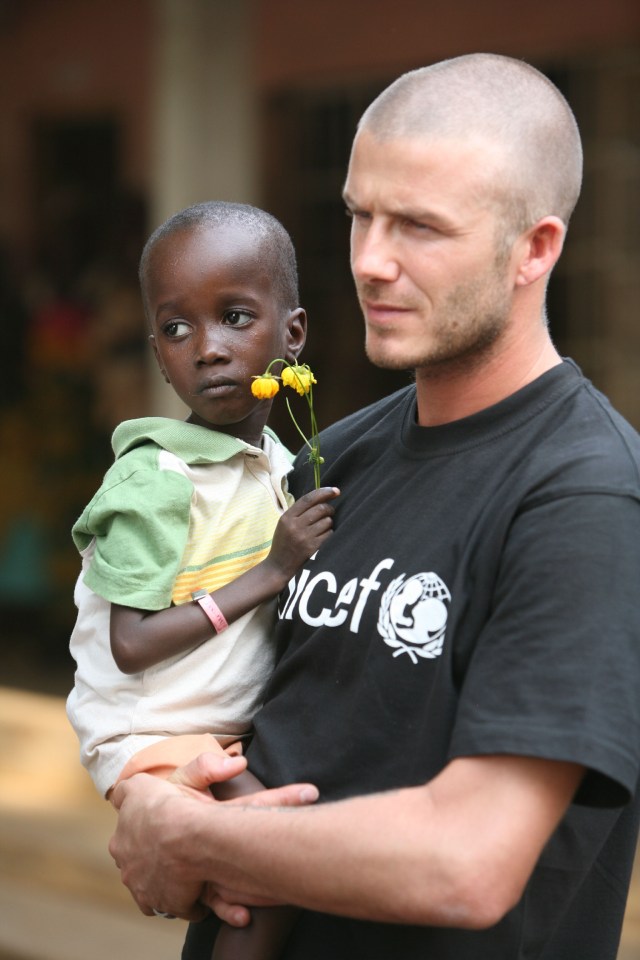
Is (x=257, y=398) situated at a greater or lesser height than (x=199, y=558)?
greater

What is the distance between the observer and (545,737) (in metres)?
1.60

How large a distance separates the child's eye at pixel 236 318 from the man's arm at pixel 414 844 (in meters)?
0.75

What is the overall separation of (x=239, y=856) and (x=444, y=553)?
462 millimetres

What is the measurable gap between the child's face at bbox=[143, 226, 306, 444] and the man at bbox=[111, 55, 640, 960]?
10.6 inches

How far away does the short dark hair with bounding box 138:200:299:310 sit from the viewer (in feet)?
7.25

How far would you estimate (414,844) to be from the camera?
5.40ft

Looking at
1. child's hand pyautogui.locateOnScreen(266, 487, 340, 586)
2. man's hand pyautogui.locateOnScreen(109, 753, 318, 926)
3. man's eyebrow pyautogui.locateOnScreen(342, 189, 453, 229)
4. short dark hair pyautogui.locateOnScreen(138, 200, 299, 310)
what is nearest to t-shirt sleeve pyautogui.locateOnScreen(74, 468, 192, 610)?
child's hand pyautogui.locateOnScreen(266, 487, 340, 586)

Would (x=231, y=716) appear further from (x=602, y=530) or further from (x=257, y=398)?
(x=602, y=530)

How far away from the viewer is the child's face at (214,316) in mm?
2156

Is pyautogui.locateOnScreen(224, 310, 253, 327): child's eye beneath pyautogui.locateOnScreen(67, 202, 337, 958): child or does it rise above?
above

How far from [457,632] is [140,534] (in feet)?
1.79

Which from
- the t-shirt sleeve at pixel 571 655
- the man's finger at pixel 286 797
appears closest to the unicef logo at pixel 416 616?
the t-shirt sleeve at pixel 571 655

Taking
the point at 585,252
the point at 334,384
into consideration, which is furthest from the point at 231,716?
the point at 334,384

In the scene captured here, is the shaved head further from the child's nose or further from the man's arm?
the man's arm
